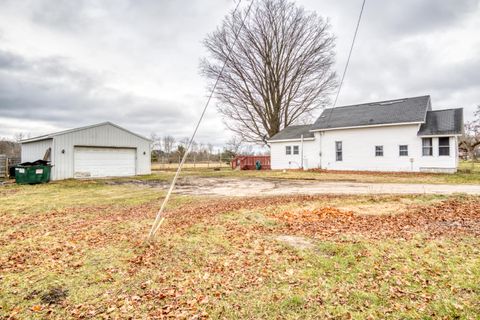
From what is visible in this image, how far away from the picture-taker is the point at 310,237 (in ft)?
15.6

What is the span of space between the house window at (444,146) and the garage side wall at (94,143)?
20.3 metres

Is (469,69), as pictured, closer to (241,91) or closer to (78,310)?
(241,91)

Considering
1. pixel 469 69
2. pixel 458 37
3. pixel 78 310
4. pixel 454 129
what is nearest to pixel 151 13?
pixel 78 310

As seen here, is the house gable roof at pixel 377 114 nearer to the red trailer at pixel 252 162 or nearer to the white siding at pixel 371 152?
the white siding at pixel 371 152

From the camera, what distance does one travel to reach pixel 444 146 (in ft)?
54.0

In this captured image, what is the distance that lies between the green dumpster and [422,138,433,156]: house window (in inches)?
921

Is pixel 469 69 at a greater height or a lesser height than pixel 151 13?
greater

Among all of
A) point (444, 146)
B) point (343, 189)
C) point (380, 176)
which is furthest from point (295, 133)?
point (343, 189)

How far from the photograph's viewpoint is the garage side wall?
16047 mm

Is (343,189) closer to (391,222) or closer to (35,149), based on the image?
(391,222)

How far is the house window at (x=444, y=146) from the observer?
643 inches

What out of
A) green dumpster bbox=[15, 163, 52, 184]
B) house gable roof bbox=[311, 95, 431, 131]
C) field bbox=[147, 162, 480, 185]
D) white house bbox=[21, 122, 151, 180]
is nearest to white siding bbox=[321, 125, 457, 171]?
house gable roof bbox=[311, 95, 431, 131]

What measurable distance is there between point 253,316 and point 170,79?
1936 cm

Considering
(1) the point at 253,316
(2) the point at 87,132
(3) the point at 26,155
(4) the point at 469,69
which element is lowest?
(1) the point at 253,316
